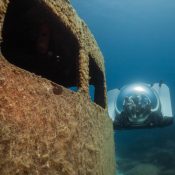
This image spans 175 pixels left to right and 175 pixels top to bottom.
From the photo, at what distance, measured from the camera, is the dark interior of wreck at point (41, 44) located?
9.37ft

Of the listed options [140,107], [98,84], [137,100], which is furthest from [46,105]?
[137,100]

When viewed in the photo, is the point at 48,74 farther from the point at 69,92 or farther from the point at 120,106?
the point at 120,106

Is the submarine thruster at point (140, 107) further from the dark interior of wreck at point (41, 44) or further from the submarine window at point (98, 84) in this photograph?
the submarine window at point (98, 84)

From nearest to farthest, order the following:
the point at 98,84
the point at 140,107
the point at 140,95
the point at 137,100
Answer: 1. the point at 98,84
2. the point at 140,107
3. the point at 137,100
4. the point at 140,95

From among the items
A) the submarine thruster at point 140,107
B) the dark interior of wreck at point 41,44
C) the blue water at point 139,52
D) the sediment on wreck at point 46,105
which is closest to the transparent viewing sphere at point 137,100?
the submarine thruster at point 140,107

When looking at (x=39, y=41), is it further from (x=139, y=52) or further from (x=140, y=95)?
(x=139, y=52)

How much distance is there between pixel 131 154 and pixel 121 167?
12.0 ft

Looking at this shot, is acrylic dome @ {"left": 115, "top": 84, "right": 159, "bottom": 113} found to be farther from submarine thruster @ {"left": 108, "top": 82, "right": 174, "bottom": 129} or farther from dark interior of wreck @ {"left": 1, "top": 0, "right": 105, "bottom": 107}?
dark interior of wreck @ {"left": 1, "top": 0, "right": 105, "bottom": 107}

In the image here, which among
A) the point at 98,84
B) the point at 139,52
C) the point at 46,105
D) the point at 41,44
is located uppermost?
the point at 139,52

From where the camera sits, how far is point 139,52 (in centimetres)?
8600

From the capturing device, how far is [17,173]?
5.04 feet

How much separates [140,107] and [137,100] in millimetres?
363

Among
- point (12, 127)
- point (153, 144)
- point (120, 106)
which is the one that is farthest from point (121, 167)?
point (12, 127)

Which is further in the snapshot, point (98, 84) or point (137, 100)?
point (137, 100)
